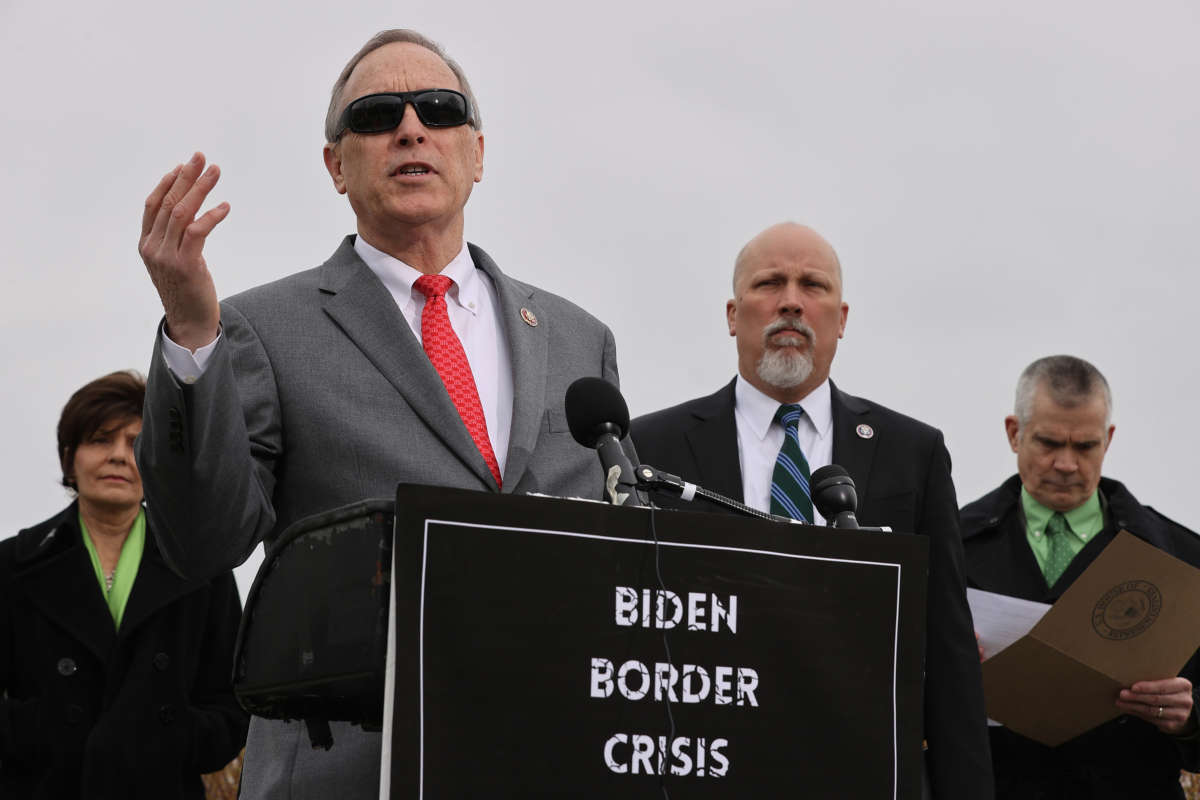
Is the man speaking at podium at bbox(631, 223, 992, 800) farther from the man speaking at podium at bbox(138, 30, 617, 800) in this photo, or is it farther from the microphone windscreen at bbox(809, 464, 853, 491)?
the microphone windscreen at bbox(809, 464, 853, 491)

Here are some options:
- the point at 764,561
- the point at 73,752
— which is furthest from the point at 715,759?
the point at 73,752

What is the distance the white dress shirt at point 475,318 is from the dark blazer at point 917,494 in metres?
1.39

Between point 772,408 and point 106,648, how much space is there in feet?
7.04

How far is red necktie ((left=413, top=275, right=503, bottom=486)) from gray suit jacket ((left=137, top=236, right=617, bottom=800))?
7cm

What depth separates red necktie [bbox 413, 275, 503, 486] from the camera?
291 cm

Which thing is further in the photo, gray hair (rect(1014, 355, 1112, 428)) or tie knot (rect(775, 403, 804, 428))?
gray hair (rect(1014, 355, 1112, 428))

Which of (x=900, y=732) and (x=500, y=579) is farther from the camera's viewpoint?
(x=900, y=732)

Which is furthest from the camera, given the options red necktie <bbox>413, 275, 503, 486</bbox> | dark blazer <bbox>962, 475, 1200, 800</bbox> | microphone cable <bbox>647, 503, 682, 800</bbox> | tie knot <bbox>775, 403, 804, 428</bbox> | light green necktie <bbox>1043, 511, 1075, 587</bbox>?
light green necktie <bbox>1043, 511, 1075, 587</bbox>

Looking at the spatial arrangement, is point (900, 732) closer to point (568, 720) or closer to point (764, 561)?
point (764, 561)

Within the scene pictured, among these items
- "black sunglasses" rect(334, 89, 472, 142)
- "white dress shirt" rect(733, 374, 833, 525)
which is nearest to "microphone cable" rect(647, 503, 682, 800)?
"black sunglasses" rect(334, 89, 472, 142)

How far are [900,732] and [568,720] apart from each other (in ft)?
1.93

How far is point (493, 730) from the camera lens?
2.11 m

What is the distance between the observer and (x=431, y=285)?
3.12 m

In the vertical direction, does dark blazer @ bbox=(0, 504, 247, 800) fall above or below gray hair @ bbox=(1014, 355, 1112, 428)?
below
